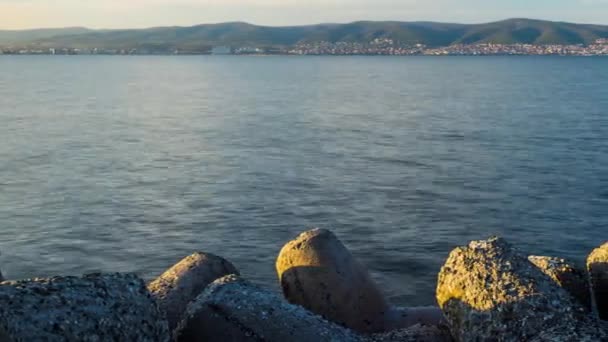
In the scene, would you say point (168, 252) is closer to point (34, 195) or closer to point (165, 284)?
point (34, 195)

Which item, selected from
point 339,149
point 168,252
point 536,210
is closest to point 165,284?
point 168,252

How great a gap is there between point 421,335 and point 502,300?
51.4 inches

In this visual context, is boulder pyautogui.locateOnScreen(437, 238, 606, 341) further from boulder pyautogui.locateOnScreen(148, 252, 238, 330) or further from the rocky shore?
boulder pyautogui.locateOnScreen(148, 252, 238, 330)

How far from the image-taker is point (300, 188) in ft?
95.5

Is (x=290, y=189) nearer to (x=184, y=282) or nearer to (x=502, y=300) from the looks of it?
(x=184, y=282)

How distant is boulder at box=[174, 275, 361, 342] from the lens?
6.86 m

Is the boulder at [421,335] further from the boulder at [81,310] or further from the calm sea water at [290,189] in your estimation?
the calm sea water at [290,189]

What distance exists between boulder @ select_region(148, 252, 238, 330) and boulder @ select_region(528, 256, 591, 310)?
377cm

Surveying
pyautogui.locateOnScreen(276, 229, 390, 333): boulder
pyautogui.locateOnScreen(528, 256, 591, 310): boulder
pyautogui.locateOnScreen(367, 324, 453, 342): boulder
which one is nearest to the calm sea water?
pyautogui.locateOnScreen(276, 229, 390, 333): boulder

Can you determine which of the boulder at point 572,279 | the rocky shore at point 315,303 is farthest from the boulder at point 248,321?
the boulder at point 572,279

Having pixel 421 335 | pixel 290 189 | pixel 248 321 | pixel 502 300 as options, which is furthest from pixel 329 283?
pixel 290 189

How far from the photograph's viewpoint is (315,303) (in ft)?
30.7

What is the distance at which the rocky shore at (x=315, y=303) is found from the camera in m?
5.98

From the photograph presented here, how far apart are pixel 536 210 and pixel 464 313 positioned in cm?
1908
